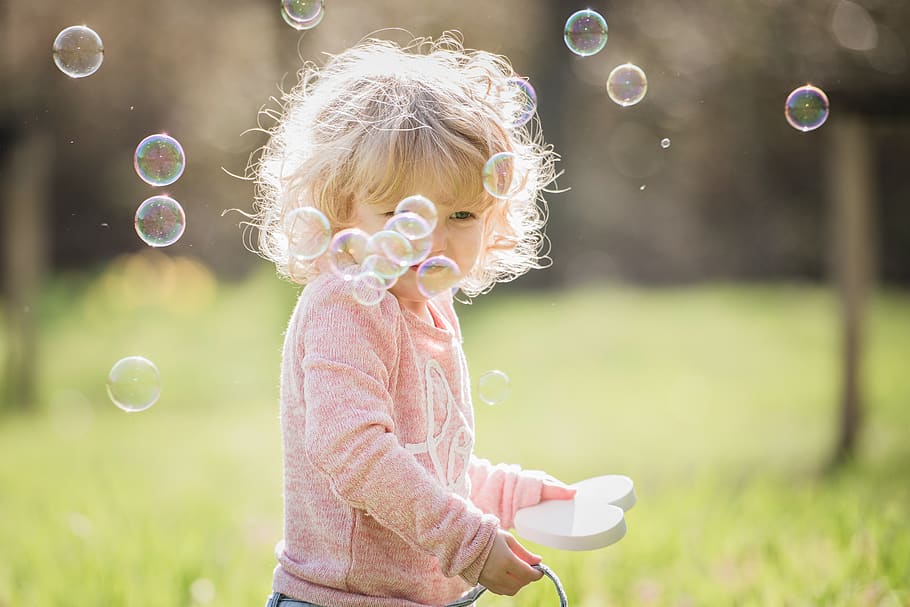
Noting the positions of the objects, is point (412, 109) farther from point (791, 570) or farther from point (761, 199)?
point (761, 199)

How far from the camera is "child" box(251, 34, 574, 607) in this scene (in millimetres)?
1675

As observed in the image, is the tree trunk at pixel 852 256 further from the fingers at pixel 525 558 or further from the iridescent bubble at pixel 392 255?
the iridescent bubble at pixel 392 255

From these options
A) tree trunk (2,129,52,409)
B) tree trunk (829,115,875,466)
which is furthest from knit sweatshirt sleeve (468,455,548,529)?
tree trunk (2,129,52,409)

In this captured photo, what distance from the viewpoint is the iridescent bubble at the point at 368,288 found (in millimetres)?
1778

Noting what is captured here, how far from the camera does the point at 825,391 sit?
6.56m

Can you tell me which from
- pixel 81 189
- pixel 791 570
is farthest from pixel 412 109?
pixel 81 189

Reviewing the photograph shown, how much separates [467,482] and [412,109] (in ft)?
2.42

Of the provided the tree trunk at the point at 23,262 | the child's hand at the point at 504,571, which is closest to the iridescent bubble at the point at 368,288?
the child's hand at the point at 504,571

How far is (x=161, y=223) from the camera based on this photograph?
2.44 meters

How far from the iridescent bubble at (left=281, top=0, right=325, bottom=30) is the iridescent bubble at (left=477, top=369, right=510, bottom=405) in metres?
0.98

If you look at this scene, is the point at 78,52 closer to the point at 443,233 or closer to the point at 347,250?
the point at 347,250

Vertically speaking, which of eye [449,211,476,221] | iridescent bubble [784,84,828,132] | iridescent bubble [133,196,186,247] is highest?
iridescent bubble [784,84,828,132]

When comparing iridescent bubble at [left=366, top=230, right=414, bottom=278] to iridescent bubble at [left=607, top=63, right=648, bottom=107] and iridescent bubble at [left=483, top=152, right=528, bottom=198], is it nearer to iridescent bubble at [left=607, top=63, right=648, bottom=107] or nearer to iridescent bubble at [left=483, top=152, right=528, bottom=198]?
iridescent bubble at [left=483, top=152, right=528, bottom=198]

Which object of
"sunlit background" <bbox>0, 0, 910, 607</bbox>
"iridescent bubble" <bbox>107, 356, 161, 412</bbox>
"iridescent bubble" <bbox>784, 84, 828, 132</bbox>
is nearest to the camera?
"iridescent bubble" <bbox>107, 356, 161, 412</bbox>
